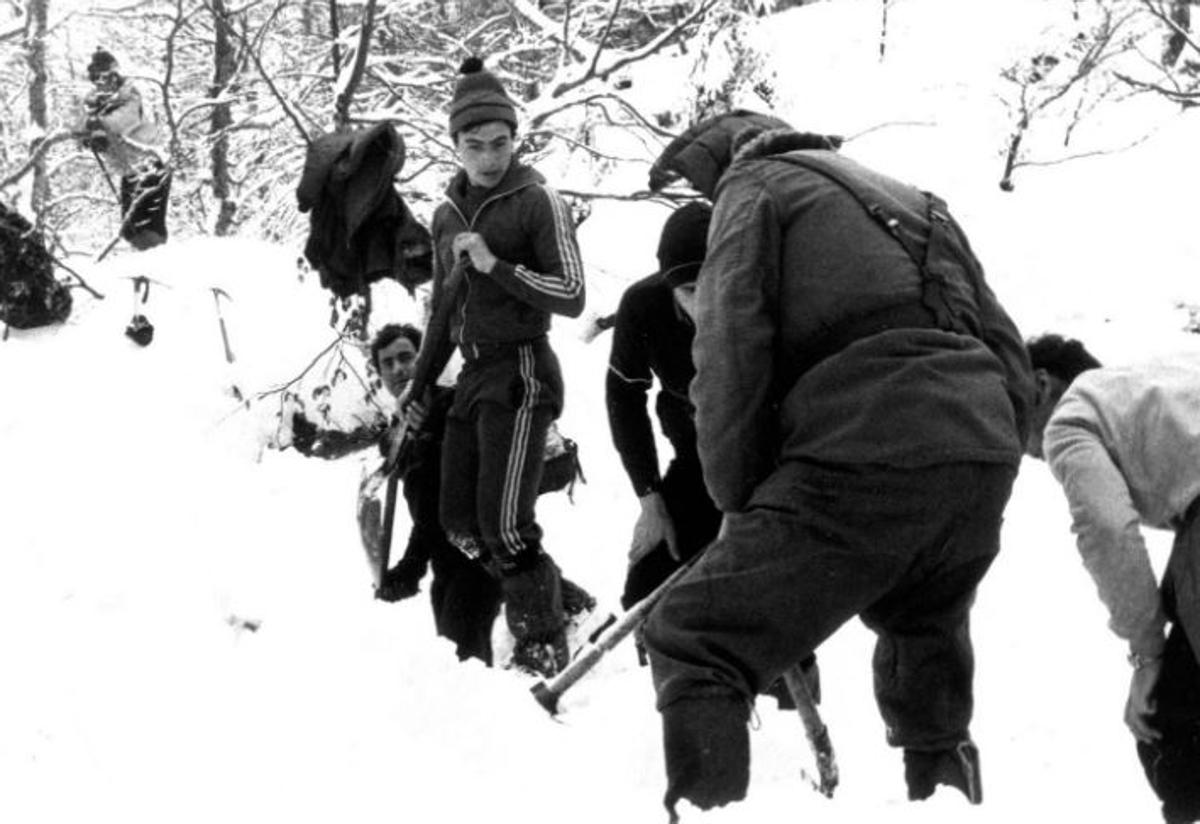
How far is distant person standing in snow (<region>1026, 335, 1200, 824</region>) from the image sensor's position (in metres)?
2.25

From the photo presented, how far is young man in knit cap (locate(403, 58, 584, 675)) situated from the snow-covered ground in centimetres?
39

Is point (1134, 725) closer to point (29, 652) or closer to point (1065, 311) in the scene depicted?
point (29, 652)

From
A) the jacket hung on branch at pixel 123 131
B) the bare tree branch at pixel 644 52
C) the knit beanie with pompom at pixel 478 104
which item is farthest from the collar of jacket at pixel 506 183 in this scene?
the jacket hung on branch at pixel 123 131

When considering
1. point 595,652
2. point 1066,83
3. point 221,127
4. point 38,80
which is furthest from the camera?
point 1066,83

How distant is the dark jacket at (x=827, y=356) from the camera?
197cm

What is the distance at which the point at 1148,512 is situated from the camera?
7.65ft

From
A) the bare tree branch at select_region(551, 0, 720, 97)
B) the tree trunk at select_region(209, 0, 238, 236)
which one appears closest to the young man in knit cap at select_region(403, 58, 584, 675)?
the bare tree branch at select_region(551, 0, 720, 97)

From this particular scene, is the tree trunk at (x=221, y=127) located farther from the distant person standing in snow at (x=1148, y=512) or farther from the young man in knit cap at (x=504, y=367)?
the distant person standing in snow at (x=1148, y=512)

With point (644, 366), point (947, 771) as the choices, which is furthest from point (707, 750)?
point (644, 366)

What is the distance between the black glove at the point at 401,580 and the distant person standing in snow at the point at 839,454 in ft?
7.09

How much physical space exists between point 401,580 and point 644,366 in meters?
1.31

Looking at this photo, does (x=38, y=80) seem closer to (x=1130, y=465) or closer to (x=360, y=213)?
(x=360, y=213)

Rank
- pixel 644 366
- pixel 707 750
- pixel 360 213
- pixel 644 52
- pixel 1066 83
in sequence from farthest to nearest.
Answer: pixel 1066 83 → pixel 644 52 → pixel 360 213 → pixel 644 366 → pixel 707 750

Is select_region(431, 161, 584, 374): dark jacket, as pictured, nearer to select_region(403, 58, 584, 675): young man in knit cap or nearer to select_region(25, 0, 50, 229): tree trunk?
select_region(403, 58, 584, 675): young man in knit cap
